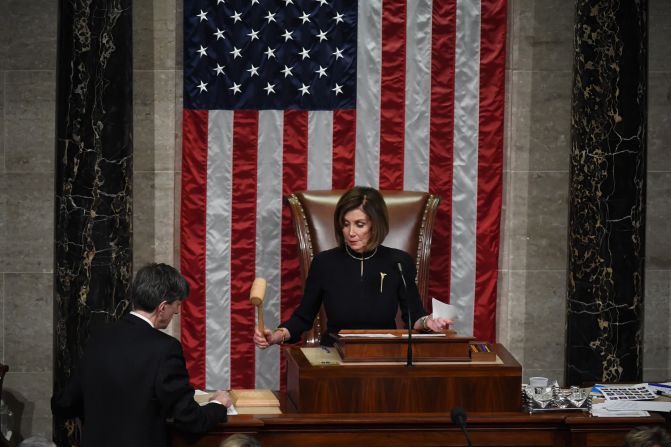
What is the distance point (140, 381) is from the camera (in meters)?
3.95

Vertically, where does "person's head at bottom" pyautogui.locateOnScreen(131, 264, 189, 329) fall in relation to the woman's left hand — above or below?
above

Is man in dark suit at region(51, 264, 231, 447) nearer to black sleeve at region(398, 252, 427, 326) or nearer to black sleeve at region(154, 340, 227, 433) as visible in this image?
black sleeve at region(154, 340, 227, 433)

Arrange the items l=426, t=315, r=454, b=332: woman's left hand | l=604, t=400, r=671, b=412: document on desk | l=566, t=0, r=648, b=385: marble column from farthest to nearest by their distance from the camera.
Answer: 1. l=566, t=0, r=648, b=385: marble column
2. l=426, t=315, r=454, b=332: woman's left hand
3. l=604, t=400, r=671, b=412: document on desk

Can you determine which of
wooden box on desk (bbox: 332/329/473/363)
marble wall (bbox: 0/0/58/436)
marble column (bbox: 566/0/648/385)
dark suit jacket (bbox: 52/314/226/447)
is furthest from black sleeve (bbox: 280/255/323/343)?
marble wall (bbox: 0/0/58/436)

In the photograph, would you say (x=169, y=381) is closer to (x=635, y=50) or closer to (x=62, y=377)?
(x=62, y=377)

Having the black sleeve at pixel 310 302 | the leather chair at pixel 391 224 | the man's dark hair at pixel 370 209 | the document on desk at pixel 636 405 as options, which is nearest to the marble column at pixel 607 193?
the leather chair at pixel 391 224

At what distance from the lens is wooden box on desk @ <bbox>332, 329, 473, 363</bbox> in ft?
14.7

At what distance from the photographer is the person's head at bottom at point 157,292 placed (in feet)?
13.3

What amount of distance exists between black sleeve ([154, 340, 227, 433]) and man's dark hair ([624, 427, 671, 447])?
171 centimetres

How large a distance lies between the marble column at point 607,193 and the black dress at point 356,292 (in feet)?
5.37

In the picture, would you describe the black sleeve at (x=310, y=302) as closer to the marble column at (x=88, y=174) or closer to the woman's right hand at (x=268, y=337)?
the woman's right hand at (x=268, y=337)

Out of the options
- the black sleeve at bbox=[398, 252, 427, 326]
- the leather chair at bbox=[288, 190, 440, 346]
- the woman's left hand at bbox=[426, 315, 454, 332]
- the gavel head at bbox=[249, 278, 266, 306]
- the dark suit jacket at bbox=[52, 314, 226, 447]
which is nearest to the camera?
the dark suit jacket at bbox=[52, 314, 226, 447]

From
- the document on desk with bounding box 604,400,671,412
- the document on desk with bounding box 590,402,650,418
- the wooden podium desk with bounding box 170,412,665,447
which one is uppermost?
the document on desk with bounding box 604,400,671,412

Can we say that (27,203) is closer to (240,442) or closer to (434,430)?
(434,430)
